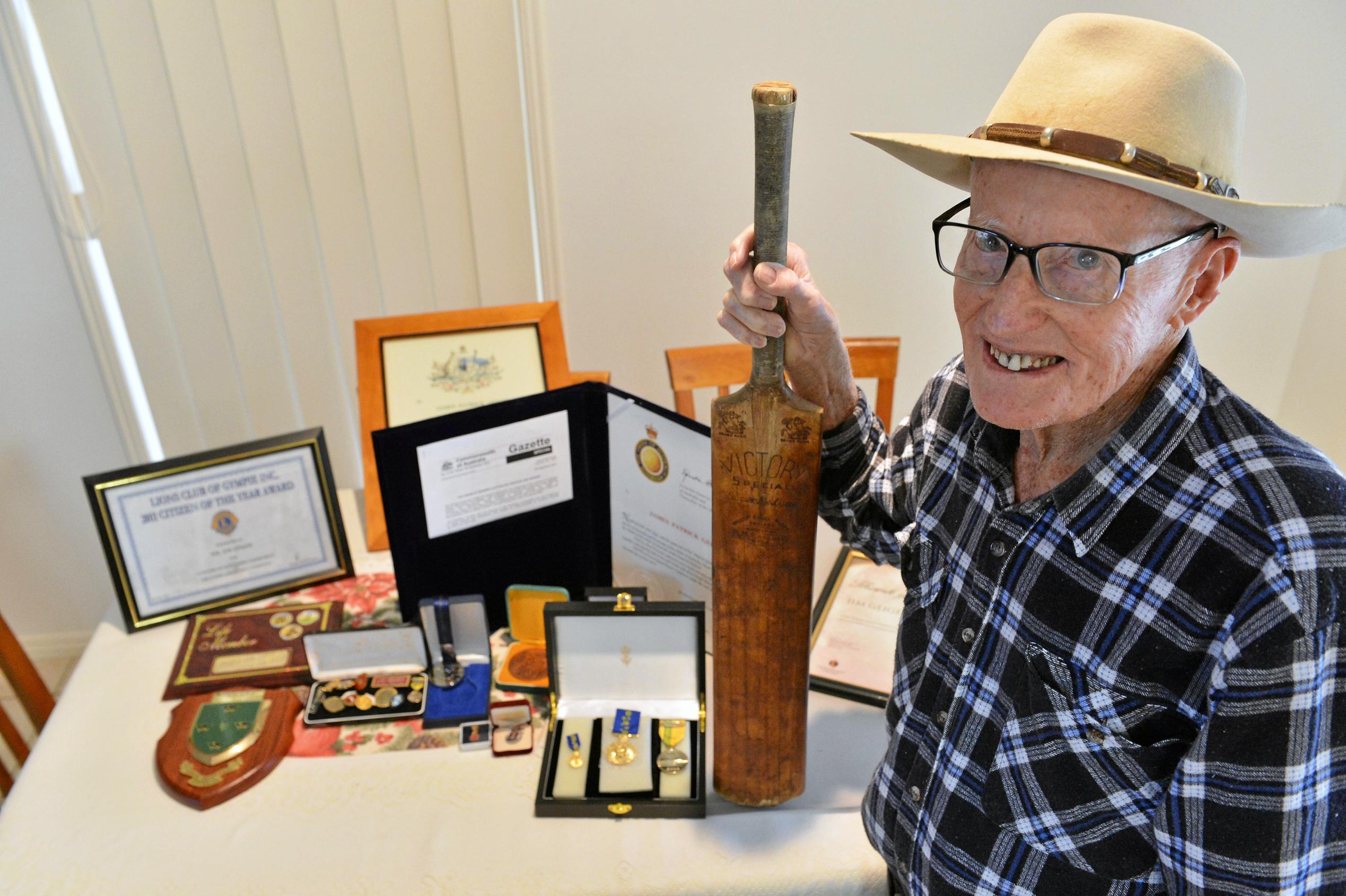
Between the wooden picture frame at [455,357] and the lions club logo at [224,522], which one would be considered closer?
the lions club logo at [224,522]

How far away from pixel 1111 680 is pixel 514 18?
1.78 m

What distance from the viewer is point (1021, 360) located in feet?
2.77

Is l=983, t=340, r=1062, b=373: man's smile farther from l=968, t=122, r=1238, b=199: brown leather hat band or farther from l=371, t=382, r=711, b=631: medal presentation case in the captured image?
l=371, t=382, r=711, b=631: medal presentation case

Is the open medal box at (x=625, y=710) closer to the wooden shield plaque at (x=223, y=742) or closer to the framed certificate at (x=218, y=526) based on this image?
the wooden shield plaque at (x=223, y=742)

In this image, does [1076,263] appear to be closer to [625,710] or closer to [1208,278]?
[1208,278]

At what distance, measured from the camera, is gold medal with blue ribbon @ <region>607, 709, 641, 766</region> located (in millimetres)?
1229

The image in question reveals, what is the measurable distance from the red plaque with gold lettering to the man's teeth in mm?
1103

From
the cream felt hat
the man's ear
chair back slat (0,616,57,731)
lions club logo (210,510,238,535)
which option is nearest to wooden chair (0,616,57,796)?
chair back slat (0,616,57,731)

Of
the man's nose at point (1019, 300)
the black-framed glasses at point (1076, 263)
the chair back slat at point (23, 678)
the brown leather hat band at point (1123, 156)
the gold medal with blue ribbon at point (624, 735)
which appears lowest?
the chair back slat at point (23, 678)

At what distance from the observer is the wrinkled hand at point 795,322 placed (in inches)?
38.9

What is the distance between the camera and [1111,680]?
32.5 inches

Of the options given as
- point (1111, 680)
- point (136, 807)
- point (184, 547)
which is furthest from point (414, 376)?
point (1111, 680)

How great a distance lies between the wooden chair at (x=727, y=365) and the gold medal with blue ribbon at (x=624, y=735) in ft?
2.15

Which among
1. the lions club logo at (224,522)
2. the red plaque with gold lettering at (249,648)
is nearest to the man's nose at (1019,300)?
the red plaque with gold lettering at (249,648)
